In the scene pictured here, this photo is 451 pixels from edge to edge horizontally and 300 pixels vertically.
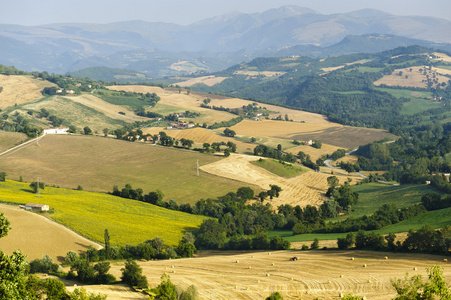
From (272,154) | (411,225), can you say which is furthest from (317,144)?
(411,225)

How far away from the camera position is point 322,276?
50781mm

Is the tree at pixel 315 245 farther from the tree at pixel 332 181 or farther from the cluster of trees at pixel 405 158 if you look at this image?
the cluster of trees at pixel 405 158

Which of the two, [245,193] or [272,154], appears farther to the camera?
[272,154]

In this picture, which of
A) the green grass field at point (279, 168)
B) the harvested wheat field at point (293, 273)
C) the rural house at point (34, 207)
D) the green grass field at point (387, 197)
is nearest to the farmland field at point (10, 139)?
the rural house at point (34, 207)

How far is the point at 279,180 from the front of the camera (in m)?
118

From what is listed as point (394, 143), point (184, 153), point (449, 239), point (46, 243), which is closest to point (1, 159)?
point (184, 153)

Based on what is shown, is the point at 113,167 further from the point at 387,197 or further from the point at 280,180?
the point at 387,197

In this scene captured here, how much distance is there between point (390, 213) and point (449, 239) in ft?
78.7

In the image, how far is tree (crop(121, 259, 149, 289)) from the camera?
159 ft

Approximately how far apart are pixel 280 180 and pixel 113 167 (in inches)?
1718

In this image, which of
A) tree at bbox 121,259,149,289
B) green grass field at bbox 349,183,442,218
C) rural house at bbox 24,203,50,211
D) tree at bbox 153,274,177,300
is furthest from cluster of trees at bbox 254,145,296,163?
tree at bbox 153,274,177,300

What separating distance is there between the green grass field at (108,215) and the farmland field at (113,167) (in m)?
9.17

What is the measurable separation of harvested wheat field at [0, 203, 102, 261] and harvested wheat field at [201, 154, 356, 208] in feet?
156

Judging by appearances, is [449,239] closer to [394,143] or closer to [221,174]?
[221,174]
